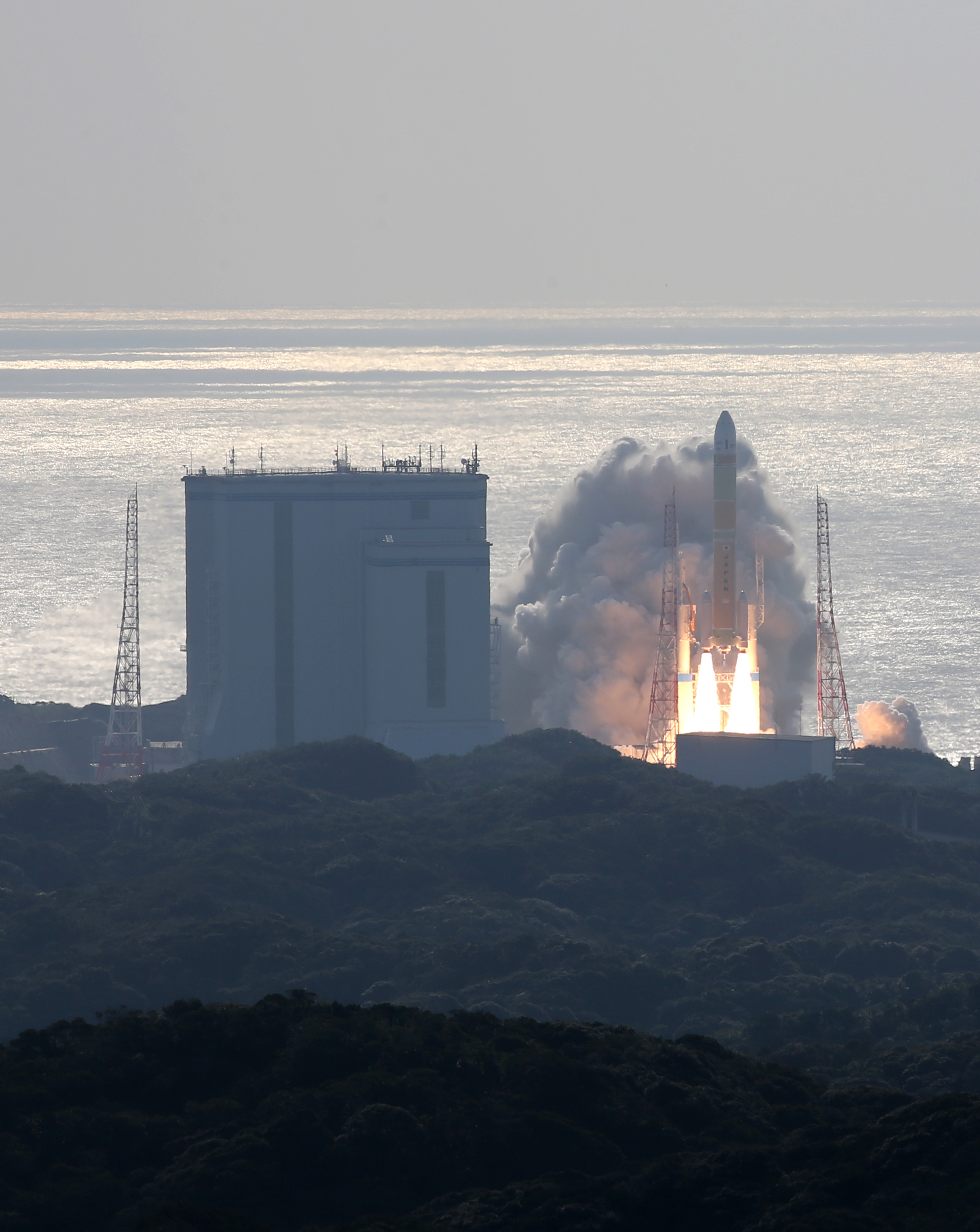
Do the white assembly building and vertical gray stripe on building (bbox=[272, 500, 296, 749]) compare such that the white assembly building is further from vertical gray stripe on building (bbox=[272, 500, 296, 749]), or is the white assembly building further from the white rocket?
the white rocket

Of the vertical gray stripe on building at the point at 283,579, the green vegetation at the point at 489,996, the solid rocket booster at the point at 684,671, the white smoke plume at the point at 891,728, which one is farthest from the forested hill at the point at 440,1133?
the white smoke plume at the point at 891,728

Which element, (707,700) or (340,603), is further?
(340,603)

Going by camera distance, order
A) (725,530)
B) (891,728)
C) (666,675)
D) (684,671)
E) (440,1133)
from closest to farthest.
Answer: (440,1133) < (725,530) < (684,671) < (666,675) < (891,728)

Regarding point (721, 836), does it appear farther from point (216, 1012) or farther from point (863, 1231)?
point (863, 1231)

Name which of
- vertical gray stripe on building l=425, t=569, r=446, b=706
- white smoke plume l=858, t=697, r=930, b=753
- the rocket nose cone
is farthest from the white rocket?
white smoke plume l=858, t=697, r=930, b=753

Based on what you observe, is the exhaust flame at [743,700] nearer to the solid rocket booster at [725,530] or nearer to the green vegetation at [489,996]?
the solid rocket booster at [725,530]

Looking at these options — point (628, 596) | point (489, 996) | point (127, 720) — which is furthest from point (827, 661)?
point (489, 996)

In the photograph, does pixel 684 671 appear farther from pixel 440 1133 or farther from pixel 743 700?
pixel 440 1133
